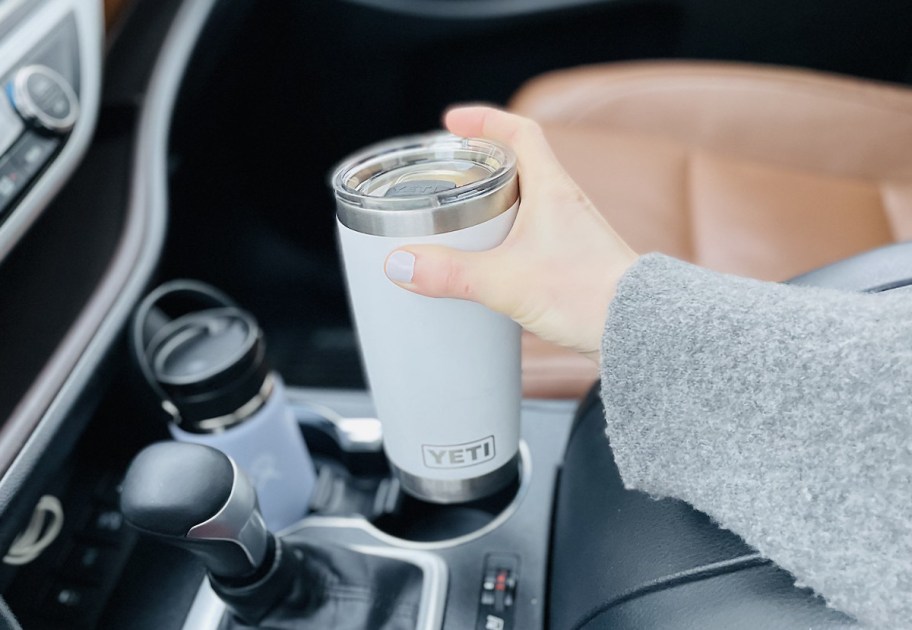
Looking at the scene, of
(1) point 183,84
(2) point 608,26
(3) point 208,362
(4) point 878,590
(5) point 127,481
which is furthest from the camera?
(2) point 608,26

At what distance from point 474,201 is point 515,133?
0.09 metres

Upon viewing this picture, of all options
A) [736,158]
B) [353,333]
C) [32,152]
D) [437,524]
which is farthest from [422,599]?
[353,333]

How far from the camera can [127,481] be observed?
431 mm

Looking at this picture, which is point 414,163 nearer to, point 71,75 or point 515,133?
point 515,133

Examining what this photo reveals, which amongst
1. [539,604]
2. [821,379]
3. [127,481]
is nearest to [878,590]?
[821,379]

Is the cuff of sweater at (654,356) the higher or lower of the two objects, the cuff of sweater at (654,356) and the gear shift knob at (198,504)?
the higher

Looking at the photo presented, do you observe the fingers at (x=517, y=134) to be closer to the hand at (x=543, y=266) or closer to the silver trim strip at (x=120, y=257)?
Result: the hand at (x=543, y=266)

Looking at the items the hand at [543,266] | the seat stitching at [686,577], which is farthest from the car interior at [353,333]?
the hand at [543,266]

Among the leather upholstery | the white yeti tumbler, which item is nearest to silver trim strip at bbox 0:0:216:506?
the white yeti tumbler

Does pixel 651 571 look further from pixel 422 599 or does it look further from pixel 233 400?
pixel 233 400

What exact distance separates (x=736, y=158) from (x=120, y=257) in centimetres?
76

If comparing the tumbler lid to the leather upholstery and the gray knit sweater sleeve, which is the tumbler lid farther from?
the leather upholstery

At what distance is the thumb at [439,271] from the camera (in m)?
0.36

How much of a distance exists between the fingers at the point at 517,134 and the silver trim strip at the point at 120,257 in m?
0.31
